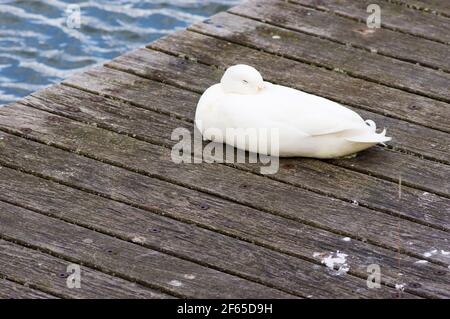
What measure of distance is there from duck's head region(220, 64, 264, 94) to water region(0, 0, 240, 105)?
2.55 m

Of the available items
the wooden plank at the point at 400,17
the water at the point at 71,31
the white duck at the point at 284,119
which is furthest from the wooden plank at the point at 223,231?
the water at the point at 71,31

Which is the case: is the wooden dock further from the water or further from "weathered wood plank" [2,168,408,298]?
the water

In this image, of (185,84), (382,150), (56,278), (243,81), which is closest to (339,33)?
(185,84)

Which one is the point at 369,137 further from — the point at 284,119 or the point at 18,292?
Result: the point at 18,292

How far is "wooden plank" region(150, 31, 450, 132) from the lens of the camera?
5.15m

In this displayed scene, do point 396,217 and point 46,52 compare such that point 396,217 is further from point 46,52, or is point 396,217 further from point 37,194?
point 46,52

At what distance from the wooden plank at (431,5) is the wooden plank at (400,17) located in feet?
0.16

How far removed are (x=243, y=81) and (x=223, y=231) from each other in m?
0.73

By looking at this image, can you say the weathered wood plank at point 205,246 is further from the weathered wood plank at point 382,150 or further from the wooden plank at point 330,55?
the wooden plank at point 330,55

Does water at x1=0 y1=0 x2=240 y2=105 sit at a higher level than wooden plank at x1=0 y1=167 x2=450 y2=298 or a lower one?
higher

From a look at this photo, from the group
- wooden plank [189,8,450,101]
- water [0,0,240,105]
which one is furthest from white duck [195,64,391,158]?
water [0,0,240,105]

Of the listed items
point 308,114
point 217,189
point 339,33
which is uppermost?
point 339,33

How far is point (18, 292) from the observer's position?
3852 millimetres

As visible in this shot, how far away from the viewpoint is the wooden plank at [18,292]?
12.6 feet
